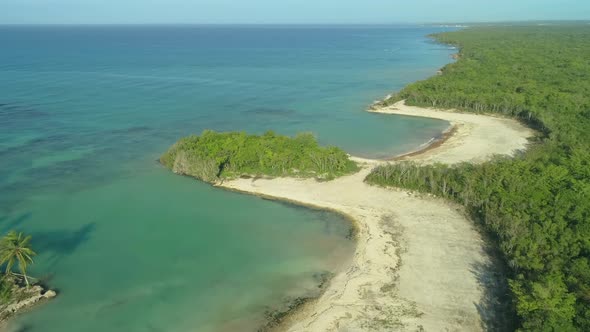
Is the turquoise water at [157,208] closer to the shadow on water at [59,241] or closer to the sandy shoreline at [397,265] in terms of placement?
the shadow on water at [59,241]

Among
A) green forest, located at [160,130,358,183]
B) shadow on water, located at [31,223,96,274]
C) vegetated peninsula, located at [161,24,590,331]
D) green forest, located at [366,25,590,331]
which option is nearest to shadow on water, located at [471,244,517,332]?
vegetated peninsula, located at [161,24,590,331]

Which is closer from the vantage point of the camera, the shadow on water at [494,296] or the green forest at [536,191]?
the green forest at [536,191]

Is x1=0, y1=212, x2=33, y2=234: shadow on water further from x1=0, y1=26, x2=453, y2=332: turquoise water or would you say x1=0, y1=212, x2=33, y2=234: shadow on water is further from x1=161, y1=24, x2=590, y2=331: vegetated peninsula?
x1=161, y1=24, x2=590, y2=331: vegetated peninsula

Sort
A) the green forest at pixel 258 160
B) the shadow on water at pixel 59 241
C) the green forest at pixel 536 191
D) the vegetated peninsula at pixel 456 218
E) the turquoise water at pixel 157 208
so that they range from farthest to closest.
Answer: the green forest at pixel 258 160 < the shadow on water at pixel 59 241 < the turquoise water at pixel 157 208 < the vegetated peninsula at pixel 456 218 < the green forest at pixel 536 191

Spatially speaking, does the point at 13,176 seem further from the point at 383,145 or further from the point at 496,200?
the point at 496,200

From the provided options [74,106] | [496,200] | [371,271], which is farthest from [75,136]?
[496,200]

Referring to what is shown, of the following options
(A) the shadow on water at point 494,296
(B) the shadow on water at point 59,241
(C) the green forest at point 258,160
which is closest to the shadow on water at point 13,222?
(B) the shadow on water at point 59,241
